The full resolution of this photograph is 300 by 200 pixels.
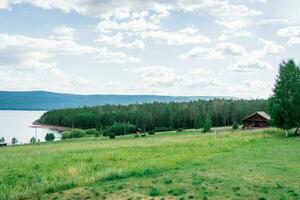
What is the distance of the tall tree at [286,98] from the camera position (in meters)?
57.7

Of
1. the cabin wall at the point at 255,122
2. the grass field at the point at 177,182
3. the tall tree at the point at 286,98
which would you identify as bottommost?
the grass field at the point at 177,182

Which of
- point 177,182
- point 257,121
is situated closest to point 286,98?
point 257,121

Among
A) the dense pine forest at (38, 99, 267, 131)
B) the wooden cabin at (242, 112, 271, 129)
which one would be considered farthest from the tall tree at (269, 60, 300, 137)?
the dense pine forest at (38, 99, 267, 131)

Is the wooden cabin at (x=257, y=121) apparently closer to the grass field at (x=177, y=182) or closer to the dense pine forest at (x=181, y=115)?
the dense pine forest at (x=181, y=115)

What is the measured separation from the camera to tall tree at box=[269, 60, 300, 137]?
57.7m

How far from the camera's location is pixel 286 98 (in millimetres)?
58906

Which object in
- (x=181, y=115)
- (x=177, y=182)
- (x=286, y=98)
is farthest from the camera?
(x=181, y=115)

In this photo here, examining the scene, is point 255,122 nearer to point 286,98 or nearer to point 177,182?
point 286,98

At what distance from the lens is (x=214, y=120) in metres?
145

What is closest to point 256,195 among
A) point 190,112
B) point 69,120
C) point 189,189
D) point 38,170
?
point 189,189

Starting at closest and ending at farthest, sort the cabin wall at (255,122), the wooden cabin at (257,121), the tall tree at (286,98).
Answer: the tall tree at (286,98) < the wooden cabin at (257,121) < the cabin wall at (255,122)

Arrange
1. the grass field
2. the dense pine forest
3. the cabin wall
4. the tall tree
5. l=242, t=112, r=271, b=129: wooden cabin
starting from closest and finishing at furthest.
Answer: the grass field < the tall tree < l=242, t=112, r=271, b=129: wooden cabin < the cabin wall < the dense pine forest

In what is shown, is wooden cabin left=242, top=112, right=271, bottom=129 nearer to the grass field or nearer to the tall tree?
the tall tree

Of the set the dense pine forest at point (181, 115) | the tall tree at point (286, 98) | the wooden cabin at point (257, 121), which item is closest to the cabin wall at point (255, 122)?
the wooden cabin at point (257, 121)
